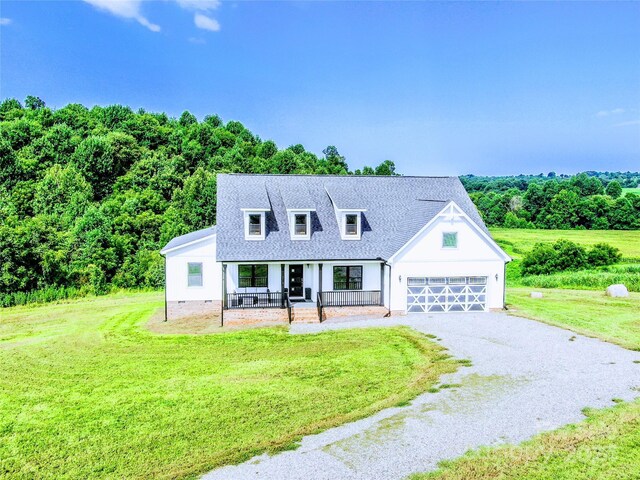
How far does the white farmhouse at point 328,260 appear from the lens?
22.3 m

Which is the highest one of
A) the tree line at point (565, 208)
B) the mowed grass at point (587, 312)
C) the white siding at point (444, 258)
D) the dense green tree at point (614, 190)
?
the dense green tree at point (614, 190)

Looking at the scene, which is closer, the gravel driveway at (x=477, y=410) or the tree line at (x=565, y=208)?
the gravel driveway at (x=477, y=410)

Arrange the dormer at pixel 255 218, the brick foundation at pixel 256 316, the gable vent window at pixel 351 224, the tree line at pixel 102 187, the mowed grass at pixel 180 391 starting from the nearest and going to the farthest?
the mowed grass at pixel 180 391 → the brick foundation at pixel 256 316 → the dormer at pixel 255 218 → the gable vent window at pixel 351 224 → the tree line at pixel 102 187

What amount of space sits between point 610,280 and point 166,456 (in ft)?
108

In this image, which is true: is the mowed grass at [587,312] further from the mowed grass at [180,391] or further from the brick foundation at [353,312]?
the mowed grass at [180,391]

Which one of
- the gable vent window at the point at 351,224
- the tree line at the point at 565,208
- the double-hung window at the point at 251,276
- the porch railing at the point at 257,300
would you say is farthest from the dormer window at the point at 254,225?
the tree line at the point at 565,208

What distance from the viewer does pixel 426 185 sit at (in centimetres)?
2814

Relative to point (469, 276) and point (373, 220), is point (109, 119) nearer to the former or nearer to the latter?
point (373, 220)

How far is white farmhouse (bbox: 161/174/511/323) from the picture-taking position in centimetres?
2234

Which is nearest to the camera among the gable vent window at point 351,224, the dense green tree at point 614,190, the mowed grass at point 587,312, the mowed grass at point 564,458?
the mowed grass at point 564,458

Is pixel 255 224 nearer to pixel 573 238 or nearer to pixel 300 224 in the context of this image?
pixel 300 224

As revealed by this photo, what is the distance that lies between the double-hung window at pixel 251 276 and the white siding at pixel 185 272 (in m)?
1.82

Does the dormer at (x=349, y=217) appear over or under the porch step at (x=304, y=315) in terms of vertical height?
over

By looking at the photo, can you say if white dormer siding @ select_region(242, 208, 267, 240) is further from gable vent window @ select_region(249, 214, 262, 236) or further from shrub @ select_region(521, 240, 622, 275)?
shrub @ select_region(521, 240, 622, 275)
